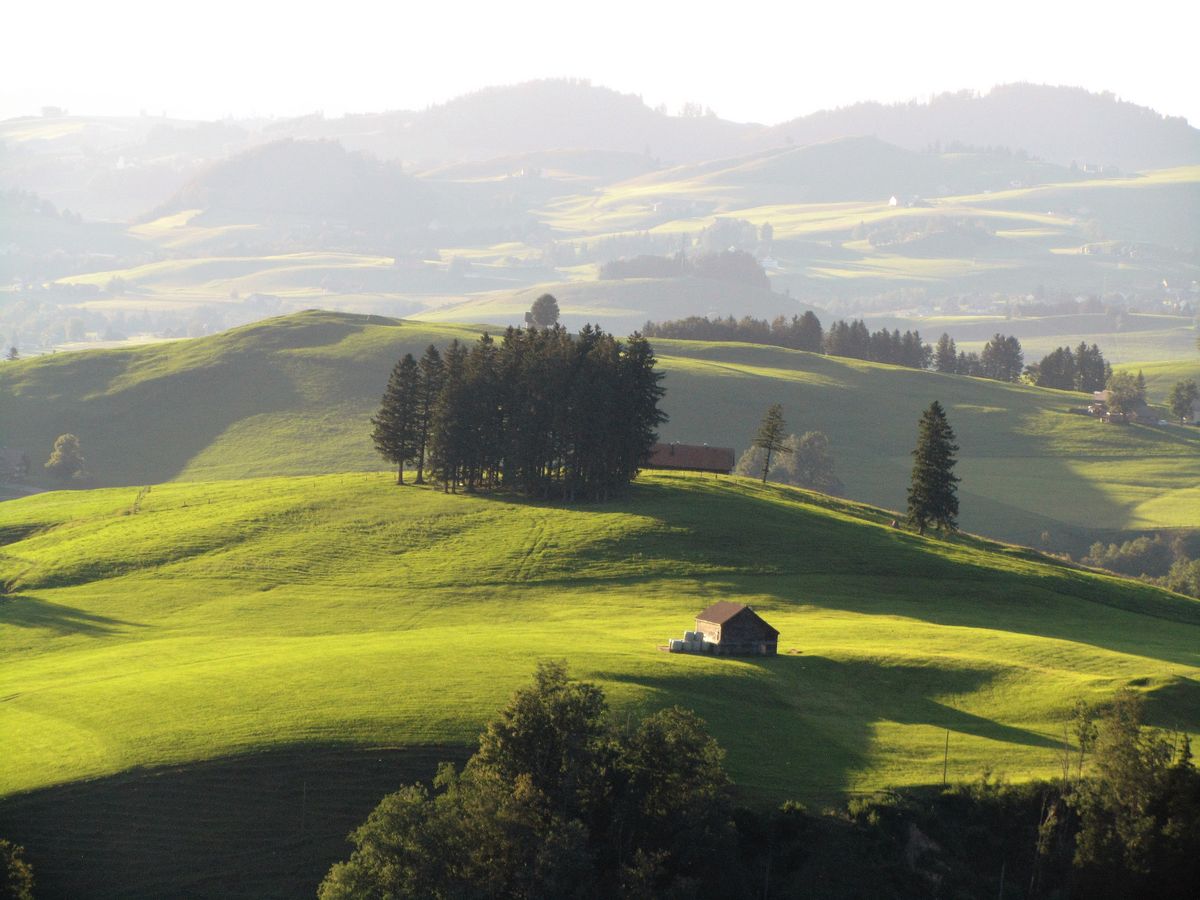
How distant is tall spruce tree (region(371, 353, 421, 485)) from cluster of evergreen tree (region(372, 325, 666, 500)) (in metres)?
0.09

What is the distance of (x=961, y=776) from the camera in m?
58.4

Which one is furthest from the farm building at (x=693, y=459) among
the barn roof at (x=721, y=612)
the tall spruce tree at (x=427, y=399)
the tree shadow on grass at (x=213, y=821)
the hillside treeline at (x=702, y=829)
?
the hillside treeline at (x=702, y=829)

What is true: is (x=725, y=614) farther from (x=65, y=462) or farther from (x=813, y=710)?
(x=65, y=462)

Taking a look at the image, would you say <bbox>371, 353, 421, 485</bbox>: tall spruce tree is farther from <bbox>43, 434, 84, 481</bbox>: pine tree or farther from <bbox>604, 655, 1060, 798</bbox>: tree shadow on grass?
<bbox>43, 434, 84, 481</bbox>: pine tree

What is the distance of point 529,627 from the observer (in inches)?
3140

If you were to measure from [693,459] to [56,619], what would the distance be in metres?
69.6

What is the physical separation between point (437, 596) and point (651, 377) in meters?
39.4

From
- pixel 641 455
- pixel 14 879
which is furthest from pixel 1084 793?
pixel 641 455

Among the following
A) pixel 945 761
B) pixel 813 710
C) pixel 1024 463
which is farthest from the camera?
pixel 1024 463

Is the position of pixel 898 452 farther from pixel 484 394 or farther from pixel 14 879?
pixel 14 879

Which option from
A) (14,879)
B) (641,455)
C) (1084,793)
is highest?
(641,455)

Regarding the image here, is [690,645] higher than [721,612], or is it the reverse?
[721,612]

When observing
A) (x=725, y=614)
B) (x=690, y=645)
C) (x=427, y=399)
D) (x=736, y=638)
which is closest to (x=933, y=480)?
(x=725, y=614)

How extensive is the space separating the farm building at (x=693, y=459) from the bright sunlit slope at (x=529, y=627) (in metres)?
12.7
